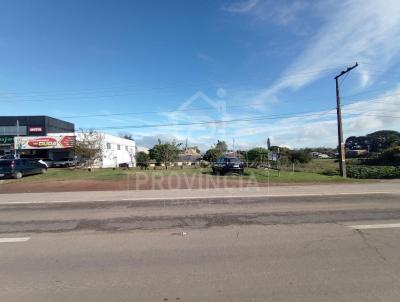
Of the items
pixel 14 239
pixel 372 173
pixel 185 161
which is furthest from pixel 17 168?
pixel 185 161

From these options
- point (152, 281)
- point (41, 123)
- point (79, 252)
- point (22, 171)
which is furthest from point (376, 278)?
point (41, 123)

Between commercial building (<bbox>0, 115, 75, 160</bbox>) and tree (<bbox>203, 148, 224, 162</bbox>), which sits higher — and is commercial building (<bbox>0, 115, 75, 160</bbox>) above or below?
above

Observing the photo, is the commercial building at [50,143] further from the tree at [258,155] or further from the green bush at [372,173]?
the green bush at [372,173]

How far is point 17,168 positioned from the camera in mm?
27297

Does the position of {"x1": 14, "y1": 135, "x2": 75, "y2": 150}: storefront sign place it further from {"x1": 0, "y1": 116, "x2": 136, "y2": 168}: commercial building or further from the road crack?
the road crack

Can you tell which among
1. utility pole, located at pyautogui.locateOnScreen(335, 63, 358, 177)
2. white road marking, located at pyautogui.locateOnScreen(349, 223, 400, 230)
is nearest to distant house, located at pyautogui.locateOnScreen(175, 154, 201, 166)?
utility pole, located at pyautogui.locateOnScreen(335, 63, 358, 177)

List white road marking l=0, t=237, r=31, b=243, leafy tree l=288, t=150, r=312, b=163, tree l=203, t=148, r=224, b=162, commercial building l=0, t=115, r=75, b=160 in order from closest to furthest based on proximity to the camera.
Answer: white road marking l=0, t=237, r=31, b=243, commercial building l=0, t=115, r=75, b=160, leafy tree l=288, t=150, r=312, b=163, tree l=203, t=148, r=224, b=162

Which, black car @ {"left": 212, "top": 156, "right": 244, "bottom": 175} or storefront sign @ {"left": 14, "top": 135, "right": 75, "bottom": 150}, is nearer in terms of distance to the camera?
black car @ {"left": 212, "top": 156, "right": 244, "bottom": 175}

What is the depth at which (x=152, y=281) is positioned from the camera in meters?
4.77

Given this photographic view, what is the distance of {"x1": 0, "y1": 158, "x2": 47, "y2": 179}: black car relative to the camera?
26516mm

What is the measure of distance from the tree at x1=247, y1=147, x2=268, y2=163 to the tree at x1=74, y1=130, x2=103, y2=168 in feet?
69.9

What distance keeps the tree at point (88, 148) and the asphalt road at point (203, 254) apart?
27.9 m

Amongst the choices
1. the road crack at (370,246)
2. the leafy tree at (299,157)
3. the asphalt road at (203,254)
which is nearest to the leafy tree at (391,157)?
the leafy tree at (299,157)

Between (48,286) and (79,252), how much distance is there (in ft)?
5.04
